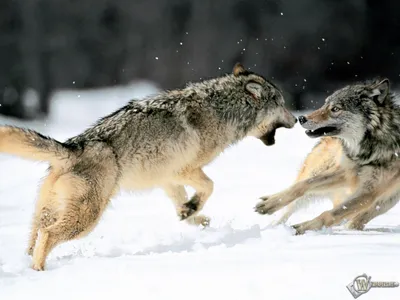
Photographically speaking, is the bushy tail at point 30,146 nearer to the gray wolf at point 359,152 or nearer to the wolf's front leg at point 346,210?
the gray wolf at point 359,152

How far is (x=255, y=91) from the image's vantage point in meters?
5.40

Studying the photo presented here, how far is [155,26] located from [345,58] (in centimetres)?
424

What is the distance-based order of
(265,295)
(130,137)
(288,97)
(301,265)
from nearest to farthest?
(265,295) < (301,265) < (130,137) < (288,97)

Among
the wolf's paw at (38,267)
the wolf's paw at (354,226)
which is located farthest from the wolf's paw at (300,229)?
the wolf's paw at (38,267)

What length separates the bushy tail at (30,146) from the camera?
398 cm

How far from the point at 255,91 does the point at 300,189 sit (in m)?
0.88

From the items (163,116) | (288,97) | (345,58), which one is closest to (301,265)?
(163,116)

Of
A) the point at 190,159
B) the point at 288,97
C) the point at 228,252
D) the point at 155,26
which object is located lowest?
the point at 228,252

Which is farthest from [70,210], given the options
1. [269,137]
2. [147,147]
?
[269,137]

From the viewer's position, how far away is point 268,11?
47.7ft

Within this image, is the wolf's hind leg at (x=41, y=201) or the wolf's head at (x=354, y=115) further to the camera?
the wolf's head at (x=354, y=115)

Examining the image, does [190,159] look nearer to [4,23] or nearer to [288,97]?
[288,97]

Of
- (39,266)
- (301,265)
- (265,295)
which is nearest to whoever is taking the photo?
(265,295)

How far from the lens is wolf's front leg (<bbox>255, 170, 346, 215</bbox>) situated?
5016mm
